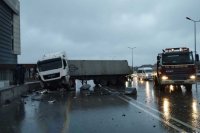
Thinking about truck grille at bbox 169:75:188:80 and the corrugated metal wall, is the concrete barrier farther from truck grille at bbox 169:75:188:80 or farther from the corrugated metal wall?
the corrugated metal wall

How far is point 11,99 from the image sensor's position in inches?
1025

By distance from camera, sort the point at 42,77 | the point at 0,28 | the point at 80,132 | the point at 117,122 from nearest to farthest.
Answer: the point at 80,132
the point at 117,122
the point at 42,77
the point at 0,28

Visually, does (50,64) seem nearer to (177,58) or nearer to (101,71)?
(101,71)

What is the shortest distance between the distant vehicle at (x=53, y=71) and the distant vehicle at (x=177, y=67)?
10.3 m

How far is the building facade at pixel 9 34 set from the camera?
291 ft

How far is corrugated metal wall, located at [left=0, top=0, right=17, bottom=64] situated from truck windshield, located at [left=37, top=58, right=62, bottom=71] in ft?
167

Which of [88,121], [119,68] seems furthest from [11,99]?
[119,68]

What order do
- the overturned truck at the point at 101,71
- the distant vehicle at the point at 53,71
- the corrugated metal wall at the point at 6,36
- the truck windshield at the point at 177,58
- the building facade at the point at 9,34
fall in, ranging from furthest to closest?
the corrugated metal wall at the point at 6,36
the building facade at the point at 9,34
the overturned truck at the point at 101,71
the distant vehicle at the point at 53,71
the truck windshield at the point at 177,58

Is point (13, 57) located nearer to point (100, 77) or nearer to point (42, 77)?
point (100, 77)

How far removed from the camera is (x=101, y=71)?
47500mm

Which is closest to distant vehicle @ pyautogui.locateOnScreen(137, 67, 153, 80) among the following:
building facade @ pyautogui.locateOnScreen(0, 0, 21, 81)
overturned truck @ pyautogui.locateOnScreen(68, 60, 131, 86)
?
overturned truck @ pyautogui.locateOnScreen(68, 60, 131, 86)

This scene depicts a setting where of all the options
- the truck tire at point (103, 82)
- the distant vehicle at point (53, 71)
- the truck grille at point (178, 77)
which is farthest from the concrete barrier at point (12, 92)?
the truck tire at point (103, 82)

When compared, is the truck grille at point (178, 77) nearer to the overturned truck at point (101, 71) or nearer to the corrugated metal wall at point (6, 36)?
the overturned truck at point (101, 71)

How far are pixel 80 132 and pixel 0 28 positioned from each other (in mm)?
79525
